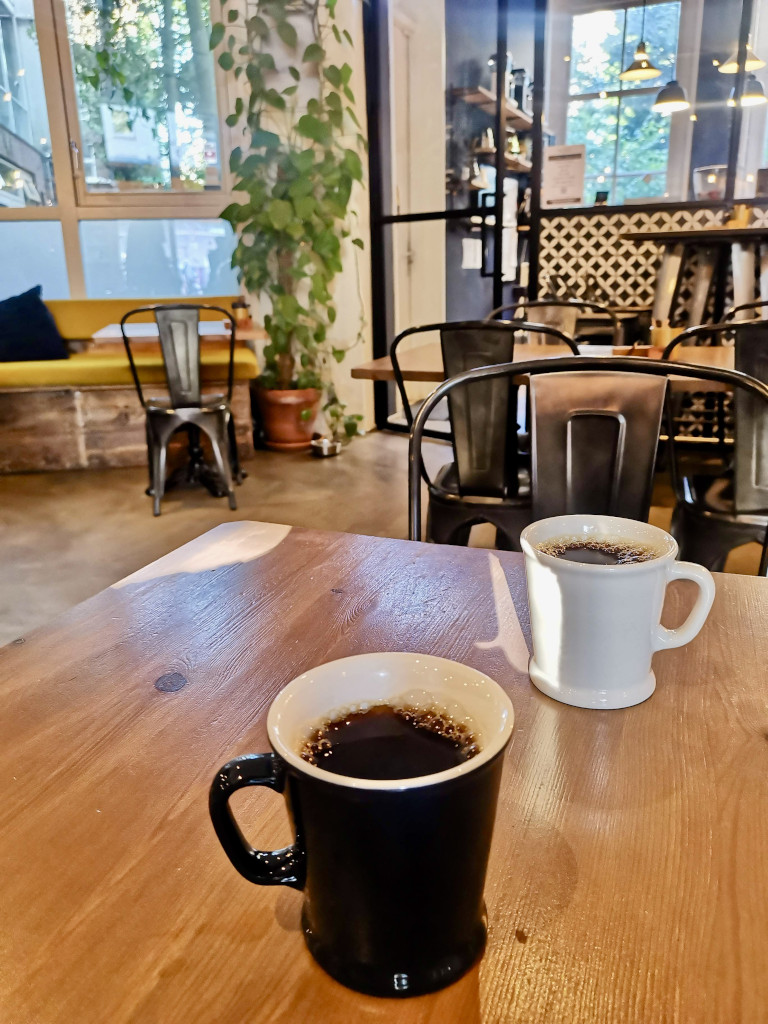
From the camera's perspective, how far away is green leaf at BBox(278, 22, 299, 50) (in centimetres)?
443

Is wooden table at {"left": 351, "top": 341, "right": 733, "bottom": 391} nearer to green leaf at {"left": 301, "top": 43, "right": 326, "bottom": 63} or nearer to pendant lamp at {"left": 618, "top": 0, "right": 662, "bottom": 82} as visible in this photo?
green leaf at {"left": 301, "top": 43, "right": 326, "bottom": 63}

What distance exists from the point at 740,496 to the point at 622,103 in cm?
585

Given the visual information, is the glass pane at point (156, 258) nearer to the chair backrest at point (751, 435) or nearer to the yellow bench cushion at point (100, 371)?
the yellow bench cushion at point (100, 371)

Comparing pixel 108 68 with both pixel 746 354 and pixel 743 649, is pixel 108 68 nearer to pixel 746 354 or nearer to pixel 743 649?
pixel 746 354

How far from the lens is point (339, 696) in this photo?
44cm

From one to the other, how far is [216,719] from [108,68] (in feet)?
17.5

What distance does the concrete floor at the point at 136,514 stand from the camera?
293cm

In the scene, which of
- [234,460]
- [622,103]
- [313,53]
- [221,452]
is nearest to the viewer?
[221,452]

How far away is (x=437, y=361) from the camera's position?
102 inches

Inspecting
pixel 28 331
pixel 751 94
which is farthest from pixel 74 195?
pixel 751 94

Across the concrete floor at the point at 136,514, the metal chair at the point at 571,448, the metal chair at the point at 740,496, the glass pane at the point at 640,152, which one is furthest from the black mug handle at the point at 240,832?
the glass pane at the point at 640,152

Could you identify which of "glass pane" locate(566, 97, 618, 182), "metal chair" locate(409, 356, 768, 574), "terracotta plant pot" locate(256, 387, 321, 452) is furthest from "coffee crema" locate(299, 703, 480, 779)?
"glass pane" locate(566, 97, 618, 182)

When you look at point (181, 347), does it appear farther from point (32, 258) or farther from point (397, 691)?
point (397, 691)

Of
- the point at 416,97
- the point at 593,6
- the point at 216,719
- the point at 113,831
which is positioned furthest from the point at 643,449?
the point at 593,6
